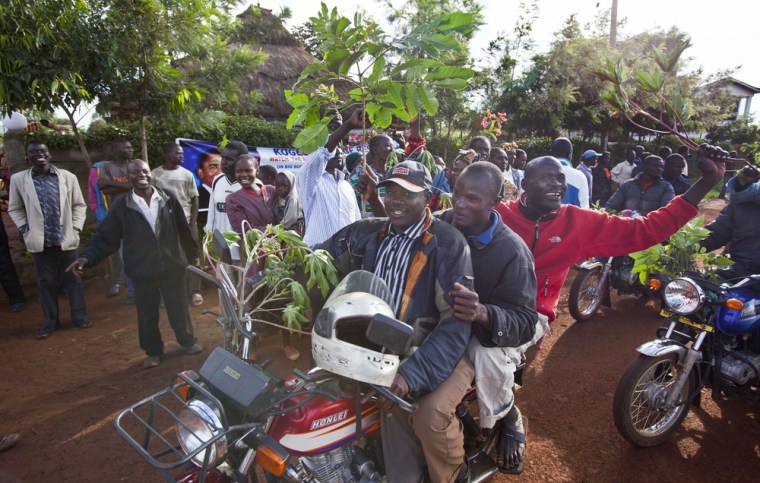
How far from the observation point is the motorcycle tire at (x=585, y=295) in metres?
5.43

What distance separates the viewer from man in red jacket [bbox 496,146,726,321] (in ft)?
9.81

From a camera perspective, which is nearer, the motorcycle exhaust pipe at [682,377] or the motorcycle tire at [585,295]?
the motorcycle exhaust pipe at [682,377]

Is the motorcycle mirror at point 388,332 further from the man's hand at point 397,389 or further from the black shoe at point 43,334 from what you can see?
the black shoe at point 43,334

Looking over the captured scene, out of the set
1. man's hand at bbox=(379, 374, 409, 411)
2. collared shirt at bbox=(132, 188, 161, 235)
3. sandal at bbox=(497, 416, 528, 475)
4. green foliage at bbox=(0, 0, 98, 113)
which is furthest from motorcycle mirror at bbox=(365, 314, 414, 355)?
green foliage at bbox=(0, 0, 98, 113)

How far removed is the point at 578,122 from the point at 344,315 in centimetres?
2049

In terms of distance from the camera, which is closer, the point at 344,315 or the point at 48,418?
the point at 344,315

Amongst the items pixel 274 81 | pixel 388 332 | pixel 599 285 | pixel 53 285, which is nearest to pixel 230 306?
pixel 388 332

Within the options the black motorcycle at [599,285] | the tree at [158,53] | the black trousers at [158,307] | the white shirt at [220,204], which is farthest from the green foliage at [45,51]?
the black motorcycle at [599,285]

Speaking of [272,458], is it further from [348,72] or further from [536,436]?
[536,436]

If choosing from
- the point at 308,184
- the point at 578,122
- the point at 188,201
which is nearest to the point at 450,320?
the point at 308,184

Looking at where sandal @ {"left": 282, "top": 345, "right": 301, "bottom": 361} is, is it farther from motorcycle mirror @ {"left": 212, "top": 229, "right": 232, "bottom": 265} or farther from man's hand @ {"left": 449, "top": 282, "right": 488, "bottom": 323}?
man's hand @ {"left": 449, "top": 282, "right": 488, "bottom": 323}

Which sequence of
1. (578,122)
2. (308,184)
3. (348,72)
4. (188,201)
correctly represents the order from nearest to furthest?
(348,72) → (308,184) → (188,201) → (578,122)

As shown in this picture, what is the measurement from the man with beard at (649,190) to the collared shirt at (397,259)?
5203 millimetres

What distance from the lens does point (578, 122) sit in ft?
63.2
